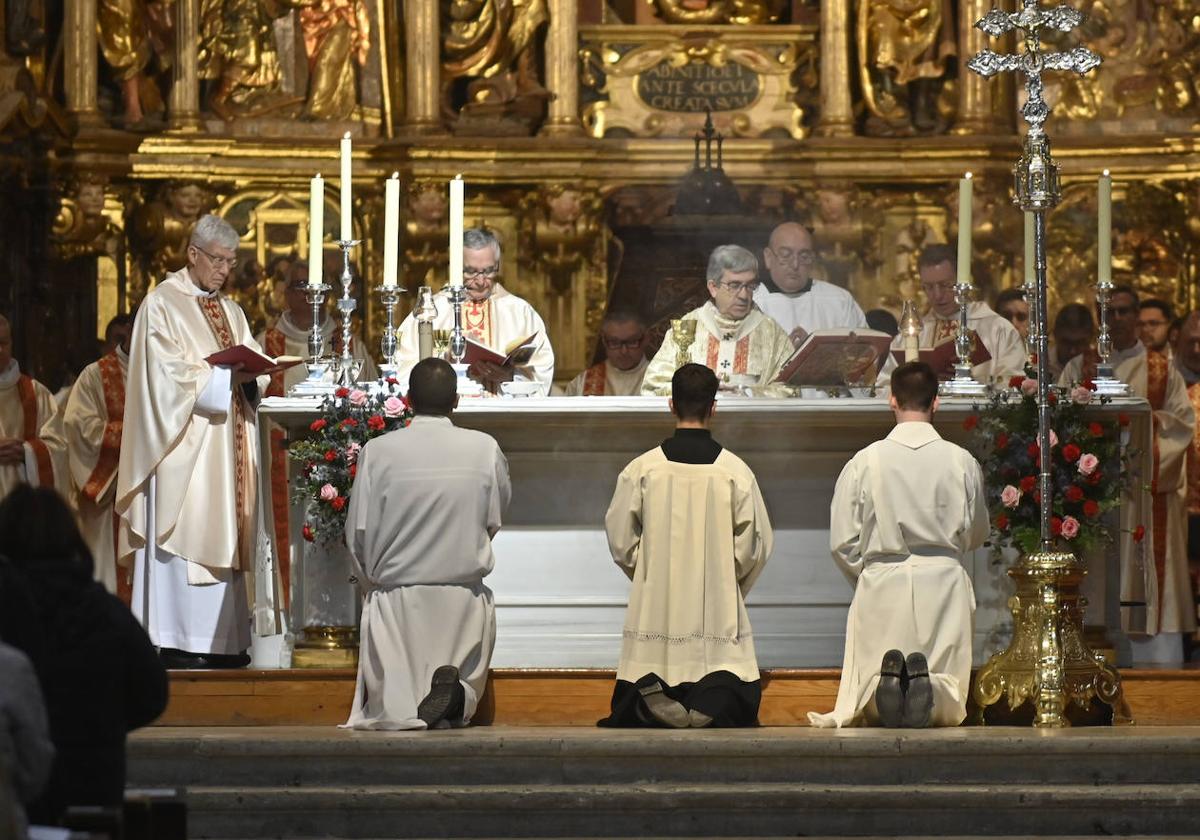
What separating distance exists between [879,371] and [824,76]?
3.91 meters

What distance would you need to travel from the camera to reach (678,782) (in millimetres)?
8820

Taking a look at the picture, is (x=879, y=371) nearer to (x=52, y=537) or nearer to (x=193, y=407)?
(x=193, y=407)

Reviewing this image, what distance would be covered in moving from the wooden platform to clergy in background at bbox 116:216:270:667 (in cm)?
77

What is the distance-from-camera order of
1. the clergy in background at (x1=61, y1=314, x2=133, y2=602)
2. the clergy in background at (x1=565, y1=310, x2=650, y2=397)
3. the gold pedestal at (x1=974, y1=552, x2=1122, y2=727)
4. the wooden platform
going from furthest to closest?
the clergy in background at (x1=565, y1=310, x2=650, y2=397) → the clergy in background at (x1=61, y1=314, x2=133, y2=602) → the wooden platform → the gold pedestal at (x1=974, y1=552, x2=1122, y2=727)

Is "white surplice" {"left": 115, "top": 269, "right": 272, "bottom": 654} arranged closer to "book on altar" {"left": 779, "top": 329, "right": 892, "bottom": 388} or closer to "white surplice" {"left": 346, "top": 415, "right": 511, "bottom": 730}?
"white surplice" {"left": 346, "top": 415, "right": 511, "bottom": 730}

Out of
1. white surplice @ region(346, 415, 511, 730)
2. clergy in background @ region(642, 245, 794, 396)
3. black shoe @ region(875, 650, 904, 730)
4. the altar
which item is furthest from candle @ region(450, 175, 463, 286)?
black shoe @ region(875, 650, 904, 730)

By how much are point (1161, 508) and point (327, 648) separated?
4111 millimetres

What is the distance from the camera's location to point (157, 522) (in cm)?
1102

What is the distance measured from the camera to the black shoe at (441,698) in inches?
373

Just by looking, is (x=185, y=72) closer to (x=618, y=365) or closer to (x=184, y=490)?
(x=618, y=365)

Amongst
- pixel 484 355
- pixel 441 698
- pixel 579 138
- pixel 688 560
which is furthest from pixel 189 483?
pixel 579 138

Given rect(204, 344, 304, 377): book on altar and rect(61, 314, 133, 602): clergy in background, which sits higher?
rect(204, 344, 304, 377): book on altar

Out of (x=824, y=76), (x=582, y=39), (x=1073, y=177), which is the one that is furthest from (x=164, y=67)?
(x=1073, y=177)

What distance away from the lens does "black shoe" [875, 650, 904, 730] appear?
30.9 ft
